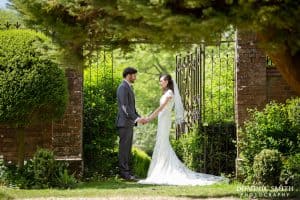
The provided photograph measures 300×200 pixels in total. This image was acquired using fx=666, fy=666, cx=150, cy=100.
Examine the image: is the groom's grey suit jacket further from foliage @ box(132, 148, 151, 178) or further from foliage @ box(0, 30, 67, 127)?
foliage @ box(132, 148, 151, 178)

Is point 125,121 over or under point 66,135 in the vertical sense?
over

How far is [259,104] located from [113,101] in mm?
3547

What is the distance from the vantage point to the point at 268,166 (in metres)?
9.88

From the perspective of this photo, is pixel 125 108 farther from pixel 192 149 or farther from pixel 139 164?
pixel 139 164

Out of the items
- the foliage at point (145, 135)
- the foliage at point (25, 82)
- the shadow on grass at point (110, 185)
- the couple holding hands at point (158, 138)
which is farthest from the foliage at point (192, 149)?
the foliage at point (145, 135)

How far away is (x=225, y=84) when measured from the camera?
597 inches

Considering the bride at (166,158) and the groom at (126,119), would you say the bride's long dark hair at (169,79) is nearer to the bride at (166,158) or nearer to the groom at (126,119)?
the bride at (166,158)

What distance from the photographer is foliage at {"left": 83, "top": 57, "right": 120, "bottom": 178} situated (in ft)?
41.5

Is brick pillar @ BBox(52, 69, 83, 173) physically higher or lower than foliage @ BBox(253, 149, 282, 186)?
higher

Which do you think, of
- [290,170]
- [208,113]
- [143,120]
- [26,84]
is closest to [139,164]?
[208,113]

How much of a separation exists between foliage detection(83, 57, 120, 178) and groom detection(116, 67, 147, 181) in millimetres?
578

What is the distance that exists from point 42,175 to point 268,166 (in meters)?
3.46

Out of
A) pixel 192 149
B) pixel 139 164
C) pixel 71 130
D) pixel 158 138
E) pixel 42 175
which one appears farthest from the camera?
pixel 139 164

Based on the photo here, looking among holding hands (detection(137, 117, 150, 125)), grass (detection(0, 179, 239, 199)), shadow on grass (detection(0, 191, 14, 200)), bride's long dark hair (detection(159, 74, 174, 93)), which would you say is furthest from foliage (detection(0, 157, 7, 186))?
bride's long dark hair (detection(159, 74, 174, 93))
